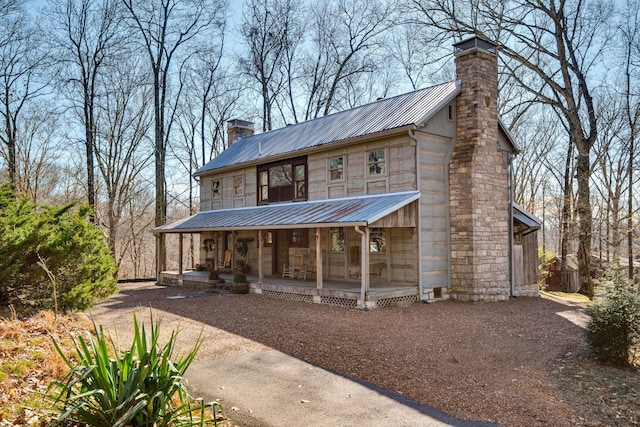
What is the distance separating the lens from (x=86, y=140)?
24109 mm

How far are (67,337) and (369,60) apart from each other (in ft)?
85.8

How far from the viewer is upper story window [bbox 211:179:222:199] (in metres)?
21.7

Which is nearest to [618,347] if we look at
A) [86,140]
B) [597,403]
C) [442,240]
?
[597,403]

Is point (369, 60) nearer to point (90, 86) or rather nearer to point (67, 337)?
point (90, 86)

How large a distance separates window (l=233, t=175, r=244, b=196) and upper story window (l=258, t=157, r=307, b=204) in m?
1.42

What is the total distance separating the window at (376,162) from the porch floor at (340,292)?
3.56 metres

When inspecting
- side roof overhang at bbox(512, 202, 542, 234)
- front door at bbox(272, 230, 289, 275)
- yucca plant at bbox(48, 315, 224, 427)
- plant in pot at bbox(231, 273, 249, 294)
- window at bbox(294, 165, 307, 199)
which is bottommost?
plant in pot at bbox(231, 273, 249, 294)

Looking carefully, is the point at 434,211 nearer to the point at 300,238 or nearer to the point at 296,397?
the point at 300,238

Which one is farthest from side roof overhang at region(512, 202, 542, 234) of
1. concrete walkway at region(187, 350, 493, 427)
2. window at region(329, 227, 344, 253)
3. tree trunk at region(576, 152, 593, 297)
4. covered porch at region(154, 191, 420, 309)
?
concrete walkway at region(187, 350, 493, 427)

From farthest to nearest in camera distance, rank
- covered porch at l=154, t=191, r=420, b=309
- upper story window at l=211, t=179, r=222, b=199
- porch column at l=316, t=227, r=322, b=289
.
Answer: upper story window at l=211, t=179, r=222, b=199 < porch column at l=316, t=227, r=322, b=289 < covered porch at l=154, t=191, r=420, b=309

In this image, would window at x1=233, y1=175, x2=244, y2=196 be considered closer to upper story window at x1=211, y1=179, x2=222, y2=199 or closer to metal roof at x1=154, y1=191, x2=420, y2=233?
metal roof at x1=154, y1=191, x2=420, y2=233

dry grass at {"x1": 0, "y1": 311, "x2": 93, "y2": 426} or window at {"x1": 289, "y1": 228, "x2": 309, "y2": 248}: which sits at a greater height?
window at {"x1": 289, "y1": 228, "x2": 309, "y2": 248}

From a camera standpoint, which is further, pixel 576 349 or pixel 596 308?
pixel 576 349

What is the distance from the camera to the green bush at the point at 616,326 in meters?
7.05
